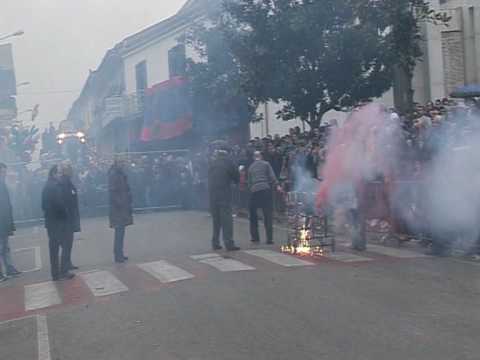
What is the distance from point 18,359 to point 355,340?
3106mm

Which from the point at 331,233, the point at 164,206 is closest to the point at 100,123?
the point at 164,206

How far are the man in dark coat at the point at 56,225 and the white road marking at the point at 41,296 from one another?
284 mm

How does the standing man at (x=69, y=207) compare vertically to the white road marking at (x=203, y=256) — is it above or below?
above

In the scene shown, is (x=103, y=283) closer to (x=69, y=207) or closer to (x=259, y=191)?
(x=69, y=207)

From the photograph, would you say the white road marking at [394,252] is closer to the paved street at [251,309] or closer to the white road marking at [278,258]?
the paved street at [251,309]

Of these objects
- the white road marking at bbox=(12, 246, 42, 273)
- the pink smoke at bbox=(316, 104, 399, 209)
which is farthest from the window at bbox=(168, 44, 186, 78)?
the pink smoke at bbox=(316, 104, 399, 209)

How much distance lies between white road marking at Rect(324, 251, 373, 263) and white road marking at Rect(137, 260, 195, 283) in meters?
2.29

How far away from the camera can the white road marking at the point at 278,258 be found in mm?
12711

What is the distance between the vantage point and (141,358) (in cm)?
759

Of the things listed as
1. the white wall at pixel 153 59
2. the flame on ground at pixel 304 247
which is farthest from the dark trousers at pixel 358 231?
the white wall at pixel 153 59

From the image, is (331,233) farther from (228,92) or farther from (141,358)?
(228,92)

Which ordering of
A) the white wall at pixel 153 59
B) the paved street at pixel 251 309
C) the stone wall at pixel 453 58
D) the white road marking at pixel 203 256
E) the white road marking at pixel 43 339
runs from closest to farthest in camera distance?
the paved street at pixel 251 309 → the white road marking at pixel 43 339 → the white road marking at pixel 203 256 → the stone wall at pixel 453 58 → the white wall at pixel 153 59

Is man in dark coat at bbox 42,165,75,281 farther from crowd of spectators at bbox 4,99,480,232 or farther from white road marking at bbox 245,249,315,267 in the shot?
crowd of spectators at bbox 4,99,480,232

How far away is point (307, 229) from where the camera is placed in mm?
14297
